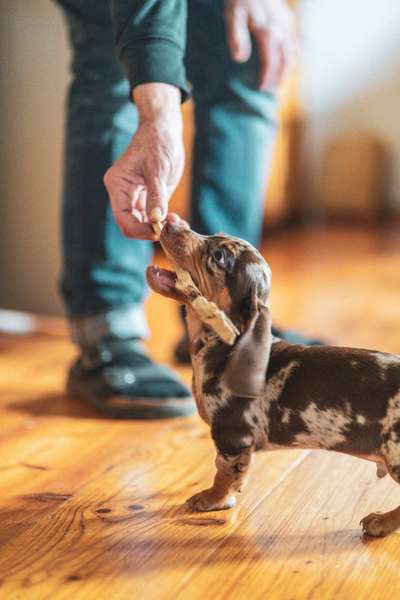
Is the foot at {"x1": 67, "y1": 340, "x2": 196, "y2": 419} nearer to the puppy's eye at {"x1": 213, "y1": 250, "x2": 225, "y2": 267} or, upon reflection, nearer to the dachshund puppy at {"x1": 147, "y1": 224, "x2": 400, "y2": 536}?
the dachshund puppy at {"x1": 147, "y1": 224, "x2": 400, "y2": 536}

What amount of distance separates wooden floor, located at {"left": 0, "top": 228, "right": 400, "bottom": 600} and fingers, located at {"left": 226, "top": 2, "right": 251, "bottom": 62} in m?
0.77

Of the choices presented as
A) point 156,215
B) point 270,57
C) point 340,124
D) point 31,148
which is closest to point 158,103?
point 156,215

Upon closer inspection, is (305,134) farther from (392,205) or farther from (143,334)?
(143,334)

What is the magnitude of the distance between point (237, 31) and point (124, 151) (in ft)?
1.39

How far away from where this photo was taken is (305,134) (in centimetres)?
551

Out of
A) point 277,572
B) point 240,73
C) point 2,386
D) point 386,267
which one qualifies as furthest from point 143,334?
point 386,267

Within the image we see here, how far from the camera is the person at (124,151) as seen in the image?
1858 millimetres

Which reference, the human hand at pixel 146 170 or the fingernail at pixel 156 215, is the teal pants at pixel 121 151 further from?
the fingernail at pixel 156 215

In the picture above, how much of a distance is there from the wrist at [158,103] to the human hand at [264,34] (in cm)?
44

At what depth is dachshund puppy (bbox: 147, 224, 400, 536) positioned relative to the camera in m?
1.17

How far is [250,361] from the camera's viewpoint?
1155 millimetres

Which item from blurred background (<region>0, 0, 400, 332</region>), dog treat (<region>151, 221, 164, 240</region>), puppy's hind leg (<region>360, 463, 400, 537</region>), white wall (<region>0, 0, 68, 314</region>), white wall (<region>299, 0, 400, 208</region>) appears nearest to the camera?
puppy's hind leg (<region>360, 463, 400, 537</region>)

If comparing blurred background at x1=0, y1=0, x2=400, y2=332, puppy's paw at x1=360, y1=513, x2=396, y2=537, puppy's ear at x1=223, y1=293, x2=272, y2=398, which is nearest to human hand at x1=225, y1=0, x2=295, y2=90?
puppy's ear at x1=223, y1=293, x2=272, y2=398

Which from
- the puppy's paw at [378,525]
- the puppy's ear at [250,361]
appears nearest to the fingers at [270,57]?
the puppy's ear at [250,361]
